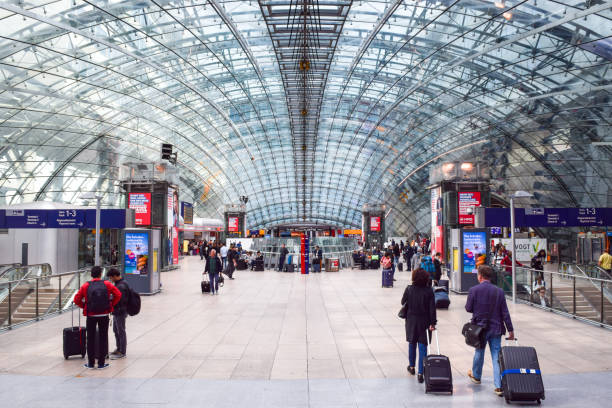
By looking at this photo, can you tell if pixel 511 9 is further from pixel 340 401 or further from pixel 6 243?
pixel 6 243

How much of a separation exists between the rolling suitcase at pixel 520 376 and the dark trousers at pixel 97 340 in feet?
19.5

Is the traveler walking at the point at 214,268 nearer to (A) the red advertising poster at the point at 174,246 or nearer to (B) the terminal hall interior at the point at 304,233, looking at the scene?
(B) the terminal hall interior at the point at 304,233

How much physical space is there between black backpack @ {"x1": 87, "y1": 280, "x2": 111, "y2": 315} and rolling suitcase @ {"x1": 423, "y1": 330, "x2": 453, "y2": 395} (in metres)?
5.05

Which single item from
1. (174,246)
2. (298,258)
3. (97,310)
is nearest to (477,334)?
(97,310)

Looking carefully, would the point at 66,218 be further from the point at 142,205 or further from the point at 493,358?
the point at 493,358

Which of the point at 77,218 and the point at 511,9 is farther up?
the point at 511,9

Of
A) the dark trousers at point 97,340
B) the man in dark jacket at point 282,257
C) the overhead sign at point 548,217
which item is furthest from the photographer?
the man in dark jacket at point 282,257

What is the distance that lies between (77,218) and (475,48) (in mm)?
24491

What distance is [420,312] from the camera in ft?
23.7

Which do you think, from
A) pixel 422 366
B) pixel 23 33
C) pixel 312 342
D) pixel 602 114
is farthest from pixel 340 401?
pixel 602 114

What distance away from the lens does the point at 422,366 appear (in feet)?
23.7

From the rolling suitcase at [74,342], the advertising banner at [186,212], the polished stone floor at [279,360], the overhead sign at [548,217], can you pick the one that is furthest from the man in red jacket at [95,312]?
the advertising banner at [186,212]

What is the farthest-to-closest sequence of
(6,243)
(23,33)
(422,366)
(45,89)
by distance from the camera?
(45,89) → (6,243) → (23,33) → (422,366)

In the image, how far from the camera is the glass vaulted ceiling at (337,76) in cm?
2594
